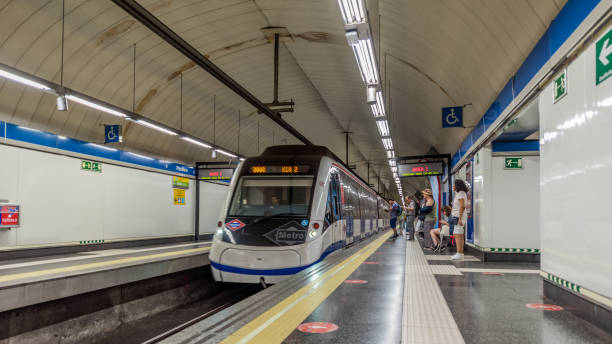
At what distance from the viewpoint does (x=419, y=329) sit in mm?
3096

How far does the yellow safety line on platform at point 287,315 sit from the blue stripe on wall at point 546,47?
3.69m

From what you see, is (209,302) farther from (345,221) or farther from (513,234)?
(513,234)

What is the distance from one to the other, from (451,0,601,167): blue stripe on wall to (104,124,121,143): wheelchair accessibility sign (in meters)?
9.50

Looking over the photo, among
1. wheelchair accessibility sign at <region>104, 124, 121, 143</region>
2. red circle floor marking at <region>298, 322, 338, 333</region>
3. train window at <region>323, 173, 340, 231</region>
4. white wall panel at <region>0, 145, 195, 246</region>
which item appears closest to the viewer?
red circle floor marking at <region>298, 322, 338, 333</region>

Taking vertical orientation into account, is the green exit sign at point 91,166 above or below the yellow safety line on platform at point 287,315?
above

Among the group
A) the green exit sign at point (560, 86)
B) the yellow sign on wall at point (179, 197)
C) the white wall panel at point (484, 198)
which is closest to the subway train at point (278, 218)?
the white wall panel at point (484, 198)

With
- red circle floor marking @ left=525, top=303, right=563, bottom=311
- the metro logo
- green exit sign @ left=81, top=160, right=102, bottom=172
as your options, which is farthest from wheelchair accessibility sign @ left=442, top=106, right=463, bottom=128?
green exit sign @ left=81, top=160, right=102, bottom=172

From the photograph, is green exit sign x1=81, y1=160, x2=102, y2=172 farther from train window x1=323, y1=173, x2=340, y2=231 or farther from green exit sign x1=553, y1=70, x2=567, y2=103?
green exit sign x1=553, y1=70, x2=567, y2=103

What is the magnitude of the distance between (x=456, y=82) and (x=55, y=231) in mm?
10395

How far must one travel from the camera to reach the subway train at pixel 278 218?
6.72m

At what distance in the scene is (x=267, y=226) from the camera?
704cm

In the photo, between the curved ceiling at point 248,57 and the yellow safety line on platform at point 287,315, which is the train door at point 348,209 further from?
the yellow safety line on platform at point 287,315

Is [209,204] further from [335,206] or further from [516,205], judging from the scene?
[516,205]

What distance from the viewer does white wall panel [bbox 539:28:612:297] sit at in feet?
9.82
